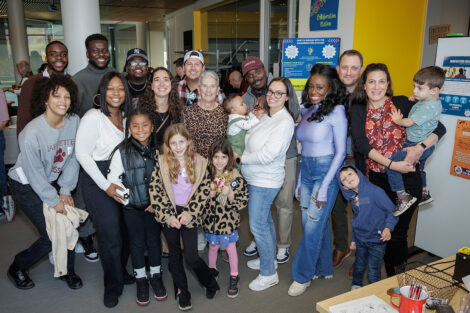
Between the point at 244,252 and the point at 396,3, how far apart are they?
4.14 m

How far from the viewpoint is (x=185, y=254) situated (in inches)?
115

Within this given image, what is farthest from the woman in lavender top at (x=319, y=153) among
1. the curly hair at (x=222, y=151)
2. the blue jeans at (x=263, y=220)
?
the curly hair at (x=222, y=151)

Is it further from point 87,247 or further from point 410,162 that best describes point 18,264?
point 410,162

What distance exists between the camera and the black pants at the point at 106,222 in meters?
2.85

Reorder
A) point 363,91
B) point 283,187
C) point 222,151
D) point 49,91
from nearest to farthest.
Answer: point 363,91, point 49,91, point 222,151, point 283,187

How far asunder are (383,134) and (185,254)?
71.7 inches

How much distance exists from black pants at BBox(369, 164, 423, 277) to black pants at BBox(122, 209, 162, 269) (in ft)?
6.00

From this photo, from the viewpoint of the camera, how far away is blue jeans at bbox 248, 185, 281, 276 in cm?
301

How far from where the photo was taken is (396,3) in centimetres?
516

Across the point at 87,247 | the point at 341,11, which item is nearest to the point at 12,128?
the point at 87,247

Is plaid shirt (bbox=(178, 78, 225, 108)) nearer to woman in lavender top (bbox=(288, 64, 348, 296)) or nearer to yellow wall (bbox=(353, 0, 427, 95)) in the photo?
woman in lavender top (bbox=(288, 64, 348, 296))

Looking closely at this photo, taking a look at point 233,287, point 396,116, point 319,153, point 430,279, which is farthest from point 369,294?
point 233,287

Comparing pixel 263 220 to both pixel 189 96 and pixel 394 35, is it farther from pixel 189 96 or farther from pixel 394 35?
pixel 394 35

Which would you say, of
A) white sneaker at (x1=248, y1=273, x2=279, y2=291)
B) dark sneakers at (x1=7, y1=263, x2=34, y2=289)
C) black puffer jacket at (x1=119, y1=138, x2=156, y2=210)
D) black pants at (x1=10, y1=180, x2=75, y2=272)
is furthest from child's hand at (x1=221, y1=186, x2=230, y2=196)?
dark sneakers at (x1=7, y1=263, x2=34, y2=289)
